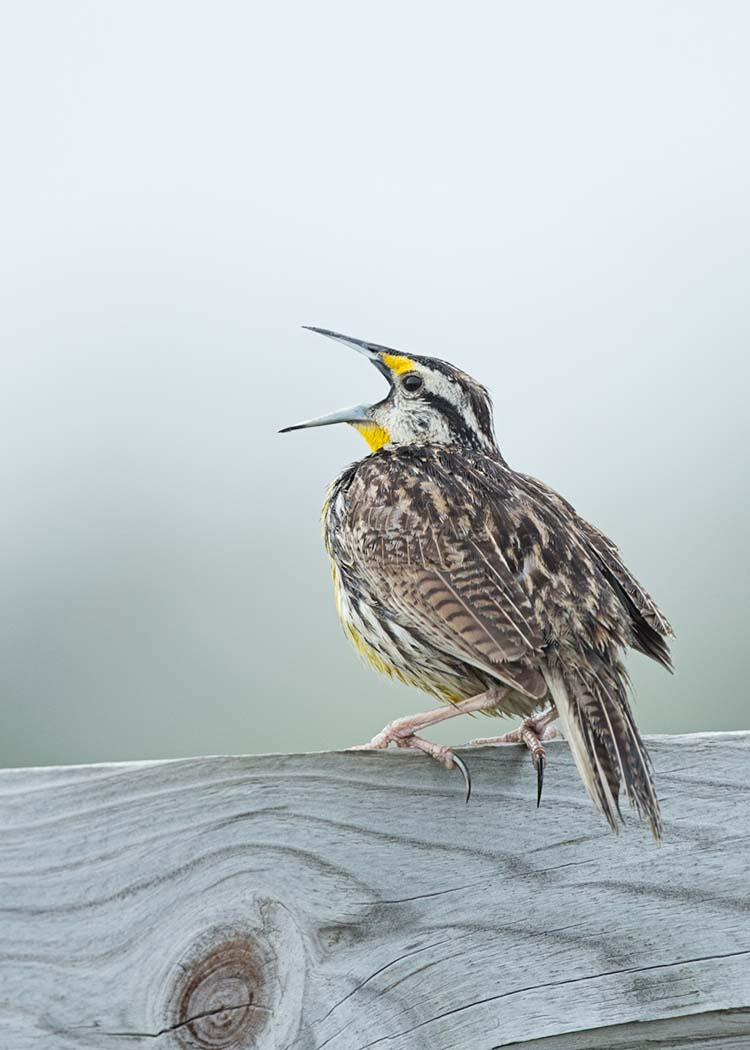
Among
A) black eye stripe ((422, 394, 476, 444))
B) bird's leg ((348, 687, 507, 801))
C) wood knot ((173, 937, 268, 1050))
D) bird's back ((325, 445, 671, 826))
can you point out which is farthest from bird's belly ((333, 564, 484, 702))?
wood knot ((173, 937, 268, 1050))

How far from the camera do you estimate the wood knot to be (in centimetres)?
197

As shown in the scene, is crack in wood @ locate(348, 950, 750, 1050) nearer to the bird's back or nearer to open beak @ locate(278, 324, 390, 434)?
the bird's back

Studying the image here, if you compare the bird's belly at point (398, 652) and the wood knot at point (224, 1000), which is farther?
the bird's belly at point (398, 652)

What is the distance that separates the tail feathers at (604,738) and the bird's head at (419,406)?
3.91ft

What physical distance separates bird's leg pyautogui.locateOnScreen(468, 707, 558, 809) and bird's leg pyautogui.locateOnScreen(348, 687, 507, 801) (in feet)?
0.27

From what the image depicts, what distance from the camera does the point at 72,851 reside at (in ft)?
6.60

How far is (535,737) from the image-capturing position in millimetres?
2434

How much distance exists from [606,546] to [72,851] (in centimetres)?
152

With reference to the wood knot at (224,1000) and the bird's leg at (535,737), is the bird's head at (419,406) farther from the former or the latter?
the wood knot at (224,1000)

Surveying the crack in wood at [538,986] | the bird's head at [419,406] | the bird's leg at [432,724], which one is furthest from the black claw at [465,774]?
the bird's head at [419,406]

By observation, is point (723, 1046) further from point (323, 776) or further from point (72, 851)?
point (72, 851)

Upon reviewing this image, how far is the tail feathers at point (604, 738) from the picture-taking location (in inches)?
84.9

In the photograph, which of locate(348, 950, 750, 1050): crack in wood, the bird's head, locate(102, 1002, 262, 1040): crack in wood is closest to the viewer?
locate(102, 1002, 262, 1040): crack in wood

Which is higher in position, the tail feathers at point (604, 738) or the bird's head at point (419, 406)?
the bird's head at point (419, 406)
